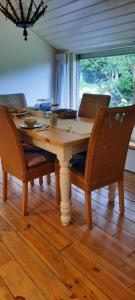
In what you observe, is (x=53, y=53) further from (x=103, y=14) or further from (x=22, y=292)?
(x=22, y=292)

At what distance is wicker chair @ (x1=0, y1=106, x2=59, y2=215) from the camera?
1990mm

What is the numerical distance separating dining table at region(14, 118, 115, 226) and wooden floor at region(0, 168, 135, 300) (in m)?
0.23

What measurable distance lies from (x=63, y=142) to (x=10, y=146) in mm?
562

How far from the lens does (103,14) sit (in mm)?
2865

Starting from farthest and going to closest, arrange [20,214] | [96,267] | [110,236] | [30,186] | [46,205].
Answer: [30,186] < [46,205] < [20,214] < [110,236] < [96,267]

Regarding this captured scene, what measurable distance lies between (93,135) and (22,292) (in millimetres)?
1076

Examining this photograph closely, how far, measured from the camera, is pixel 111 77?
3.84m

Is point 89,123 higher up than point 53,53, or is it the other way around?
point 53,53

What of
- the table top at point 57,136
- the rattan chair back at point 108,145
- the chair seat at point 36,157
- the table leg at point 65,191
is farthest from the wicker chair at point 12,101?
the rattan chair back at point 108,145

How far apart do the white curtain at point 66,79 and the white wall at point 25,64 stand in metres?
0.19

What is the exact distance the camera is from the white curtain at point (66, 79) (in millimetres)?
4336

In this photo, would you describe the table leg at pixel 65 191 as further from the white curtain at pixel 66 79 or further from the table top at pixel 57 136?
the white curtain at pixel 66 79

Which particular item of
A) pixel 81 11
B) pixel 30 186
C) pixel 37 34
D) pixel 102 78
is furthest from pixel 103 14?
pixel 30 186

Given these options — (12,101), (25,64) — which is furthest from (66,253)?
(25,64)
